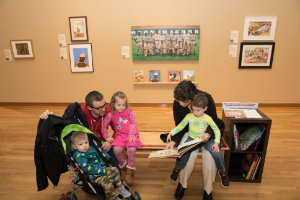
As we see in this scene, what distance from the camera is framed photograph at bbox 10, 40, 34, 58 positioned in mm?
5180

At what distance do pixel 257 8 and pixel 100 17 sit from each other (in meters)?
3.45

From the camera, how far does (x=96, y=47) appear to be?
5.08 metres

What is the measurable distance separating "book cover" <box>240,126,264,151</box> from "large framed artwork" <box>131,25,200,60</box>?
107 inches

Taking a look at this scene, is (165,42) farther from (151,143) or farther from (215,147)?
(215,147)

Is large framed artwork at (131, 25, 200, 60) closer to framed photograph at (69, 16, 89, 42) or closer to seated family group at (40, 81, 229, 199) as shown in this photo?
framed photograph at (69, 16, 89, 42)

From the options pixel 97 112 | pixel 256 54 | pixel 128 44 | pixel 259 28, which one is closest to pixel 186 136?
pixel 97 112

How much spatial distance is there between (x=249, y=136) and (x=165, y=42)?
3056 mm

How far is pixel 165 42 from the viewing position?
4871mm

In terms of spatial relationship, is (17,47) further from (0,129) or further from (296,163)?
(296,163)

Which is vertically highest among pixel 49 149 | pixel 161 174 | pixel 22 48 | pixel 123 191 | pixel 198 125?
pixel 22 48

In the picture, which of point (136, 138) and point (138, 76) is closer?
point (136, 138)

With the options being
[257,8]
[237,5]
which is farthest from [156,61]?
[257,8]

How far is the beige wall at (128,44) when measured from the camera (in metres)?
4.69

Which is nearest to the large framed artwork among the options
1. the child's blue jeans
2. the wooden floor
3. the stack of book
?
the wooden floor
